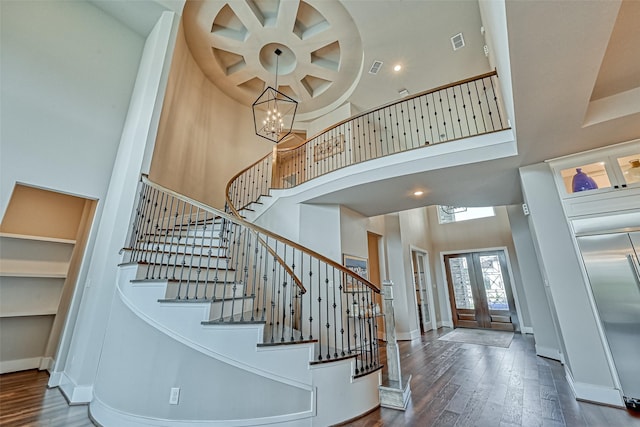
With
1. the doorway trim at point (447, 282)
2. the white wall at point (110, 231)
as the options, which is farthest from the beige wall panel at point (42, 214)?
the doorway trim at point (447, 282)

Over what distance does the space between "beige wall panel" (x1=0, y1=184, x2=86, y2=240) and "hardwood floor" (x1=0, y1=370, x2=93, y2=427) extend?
6.99ft

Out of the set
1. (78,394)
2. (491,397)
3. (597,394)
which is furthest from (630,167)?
(78,394)

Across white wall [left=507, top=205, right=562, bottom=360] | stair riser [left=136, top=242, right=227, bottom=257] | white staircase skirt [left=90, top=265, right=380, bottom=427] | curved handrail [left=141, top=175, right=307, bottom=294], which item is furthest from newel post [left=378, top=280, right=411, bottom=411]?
white wall [left=507, top=205, right=562, bottom=360]

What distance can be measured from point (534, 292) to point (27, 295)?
8440mm

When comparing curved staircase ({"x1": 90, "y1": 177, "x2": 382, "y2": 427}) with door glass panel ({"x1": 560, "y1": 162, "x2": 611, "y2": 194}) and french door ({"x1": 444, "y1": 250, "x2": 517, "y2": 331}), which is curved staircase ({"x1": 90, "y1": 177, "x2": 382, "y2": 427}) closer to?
door glass panel ({"x1": 560, "y1": 162, "x2": 611, "y2": 194})

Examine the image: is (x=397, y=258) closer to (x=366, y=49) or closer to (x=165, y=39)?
(x=366, y=49)

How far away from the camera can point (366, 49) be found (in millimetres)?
5270

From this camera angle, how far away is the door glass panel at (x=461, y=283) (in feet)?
23.7

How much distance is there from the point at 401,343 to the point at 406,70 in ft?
19.5

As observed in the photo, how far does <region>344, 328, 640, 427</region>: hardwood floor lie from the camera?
7.77 feet

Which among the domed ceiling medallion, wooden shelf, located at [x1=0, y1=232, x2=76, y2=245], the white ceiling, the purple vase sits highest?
A: the domed ceiling medallion

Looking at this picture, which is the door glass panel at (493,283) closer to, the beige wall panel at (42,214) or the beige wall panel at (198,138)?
the beige wall panel at (198,138)

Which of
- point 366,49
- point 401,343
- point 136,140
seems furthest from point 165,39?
point 401,343

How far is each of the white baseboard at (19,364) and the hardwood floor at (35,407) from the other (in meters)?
0.31
